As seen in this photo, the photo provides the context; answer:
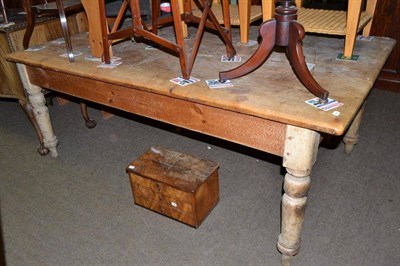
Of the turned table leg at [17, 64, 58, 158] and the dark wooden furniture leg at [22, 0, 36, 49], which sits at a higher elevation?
the dark wooden furniture leg at [22, 0, 36, 49]

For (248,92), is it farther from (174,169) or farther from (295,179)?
(174,169)

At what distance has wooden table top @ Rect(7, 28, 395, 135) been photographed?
3.78ft

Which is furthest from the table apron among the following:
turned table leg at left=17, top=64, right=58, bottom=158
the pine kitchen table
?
turned table leg at left=17, top=64, right=58, bottom=158

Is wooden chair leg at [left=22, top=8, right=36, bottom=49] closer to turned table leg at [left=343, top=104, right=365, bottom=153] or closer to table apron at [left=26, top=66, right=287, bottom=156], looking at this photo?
table apron at [left=26, top=66, right=287, bottom=156]

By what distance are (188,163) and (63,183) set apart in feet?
2.49

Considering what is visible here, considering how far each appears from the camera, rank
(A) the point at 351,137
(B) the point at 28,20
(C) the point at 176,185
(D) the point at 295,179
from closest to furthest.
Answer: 1. (D) the point at 295,179
2. (C) the point at 176,185
3. (B) the point at 28,20
4. (A) the point at 351,137

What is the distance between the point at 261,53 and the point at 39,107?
4.11ft

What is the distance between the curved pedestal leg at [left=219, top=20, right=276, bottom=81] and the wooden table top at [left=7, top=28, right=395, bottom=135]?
0.03 metres

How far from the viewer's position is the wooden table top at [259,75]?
1152mm

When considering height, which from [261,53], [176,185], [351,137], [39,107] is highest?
[261,53]

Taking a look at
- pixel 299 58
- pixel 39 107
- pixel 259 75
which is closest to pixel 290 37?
pixel 299 58

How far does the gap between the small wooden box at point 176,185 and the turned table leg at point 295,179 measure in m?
0.39

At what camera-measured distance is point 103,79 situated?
4.99ft

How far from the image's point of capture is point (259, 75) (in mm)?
1446
